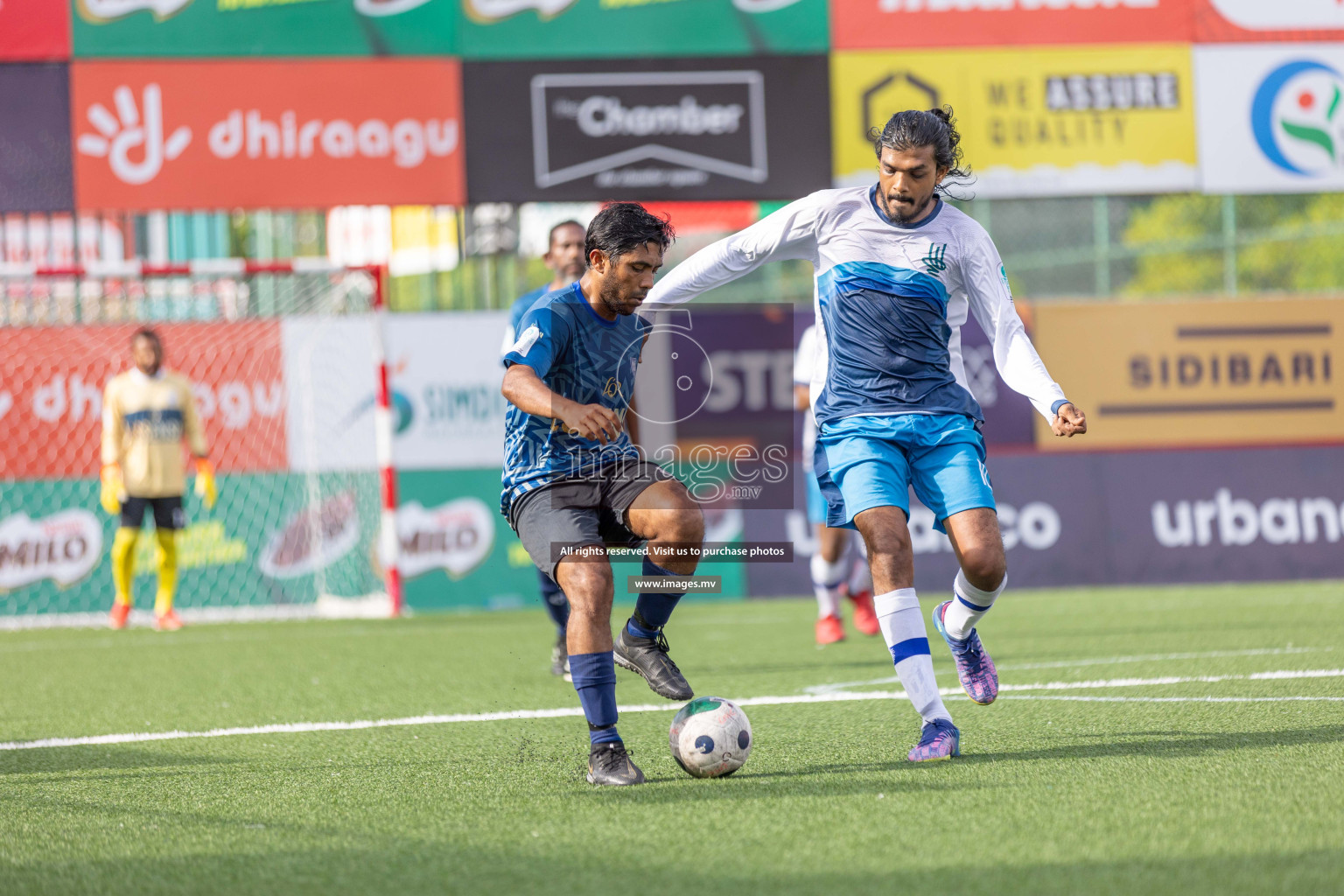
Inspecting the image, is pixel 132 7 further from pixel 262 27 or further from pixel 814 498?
pixel 814 498

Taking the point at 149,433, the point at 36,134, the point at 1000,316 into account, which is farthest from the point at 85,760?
the point at 36,134

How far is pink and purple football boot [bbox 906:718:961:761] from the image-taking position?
4.55 m

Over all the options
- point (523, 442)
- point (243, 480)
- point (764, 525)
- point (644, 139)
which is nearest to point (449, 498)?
point (243, 480)

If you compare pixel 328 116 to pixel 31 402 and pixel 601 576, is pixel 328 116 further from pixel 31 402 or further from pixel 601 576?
pixel 601 576

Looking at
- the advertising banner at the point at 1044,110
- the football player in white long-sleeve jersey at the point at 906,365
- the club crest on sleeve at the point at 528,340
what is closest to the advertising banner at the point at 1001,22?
the advertising banner at the point at 1044,110

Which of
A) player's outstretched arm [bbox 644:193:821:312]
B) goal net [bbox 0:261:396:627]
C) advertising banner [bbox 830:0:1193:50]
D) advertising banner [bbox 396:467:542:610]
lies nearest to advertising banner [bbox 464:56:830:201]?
advertising banner [bbox 830:0:1193:50]

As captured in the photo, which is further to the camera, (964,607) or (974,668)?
(974,668)

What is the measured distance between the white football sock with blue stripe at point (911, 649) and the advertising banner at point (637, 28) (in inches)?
319

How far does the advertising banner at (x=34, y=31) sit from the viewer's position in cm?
1129

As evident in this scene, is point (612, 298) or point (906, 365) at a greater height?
point (612, 298)

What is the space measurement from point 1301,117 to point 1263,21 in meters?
0.89

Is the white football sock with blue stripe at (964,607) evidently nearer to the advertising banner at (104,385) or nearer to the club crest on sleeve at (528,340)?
the club crest on sleeve at (528,340)

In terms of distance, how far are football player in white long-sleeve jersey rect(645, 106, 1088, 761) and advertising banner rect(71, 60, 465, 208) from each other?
283 inches

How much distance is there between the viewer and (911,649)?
4.70 metres
